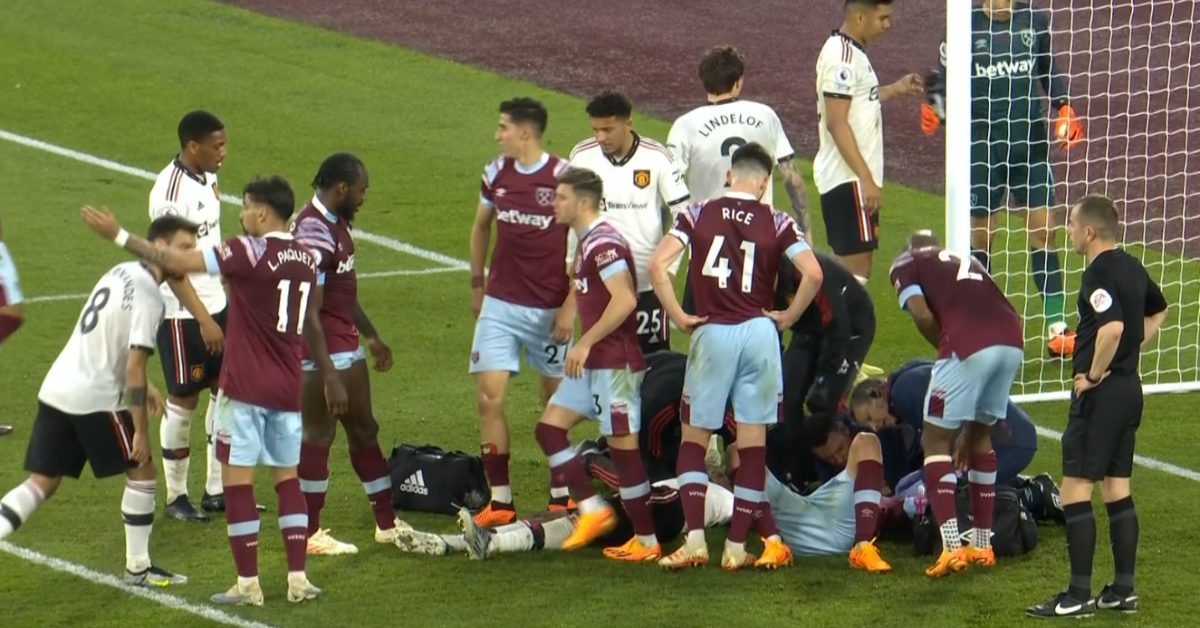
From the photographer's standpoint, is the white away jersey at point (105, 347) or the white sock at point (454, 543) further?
the white sock at point (454, 543)

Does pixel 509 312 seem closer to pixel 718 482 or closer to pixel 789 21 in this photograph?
pixel 718 482

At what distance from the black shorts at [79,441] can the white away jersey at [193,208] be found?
1.31m

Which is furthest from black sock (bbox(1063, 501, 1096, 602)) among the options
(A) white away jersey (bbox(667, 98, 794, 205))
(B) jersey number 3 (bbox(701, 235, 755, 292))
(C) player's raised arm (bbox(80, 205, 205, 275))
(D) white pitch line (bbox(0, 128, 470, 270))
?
(D) white pitch line (bbox(0, 128, 470, 270))

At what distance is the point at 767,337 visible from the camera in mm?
9930

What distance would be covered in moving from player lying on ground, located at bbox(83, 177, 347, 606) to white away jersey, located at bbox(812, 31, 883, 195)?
420cm

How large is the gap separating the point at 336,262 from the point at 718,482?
2.38 metres

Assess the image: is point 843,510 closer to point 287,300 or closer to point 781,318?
point 781,318

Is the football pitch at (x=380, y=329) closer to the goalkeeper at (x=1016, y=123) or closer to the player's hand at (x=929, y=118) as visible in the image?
the goalkeeper at (x=1016, y=123)

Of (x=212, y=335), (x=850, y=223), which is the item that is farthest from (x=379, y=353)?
(x=850, y=223)

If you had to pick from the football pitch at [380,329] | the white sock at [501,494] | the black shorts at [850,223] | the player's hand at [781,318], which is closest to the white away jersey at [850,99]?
the black shorts at [850,223]

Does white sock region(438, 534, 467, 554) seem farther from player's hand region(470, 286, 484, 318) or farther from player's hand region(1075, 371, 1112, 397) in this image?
player's hand region(1075, 371, 1112, 397)

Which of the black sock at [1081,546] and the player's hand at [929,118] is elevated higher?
the player's hand at [929,118]

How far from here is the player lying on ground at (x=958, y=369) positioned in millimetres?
9789

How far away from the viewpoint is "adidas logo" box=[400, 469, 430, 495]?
36.2 feet
